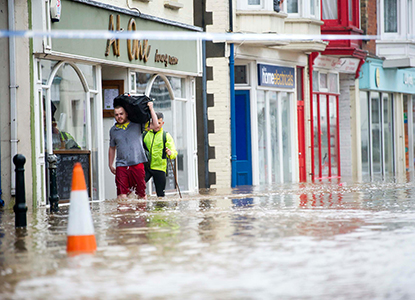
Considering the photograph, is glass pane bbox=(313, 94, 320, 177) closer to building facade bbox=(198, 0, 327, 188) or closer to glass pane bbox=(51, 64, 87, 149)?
building facade bbox=(198, 0, 327, 188)

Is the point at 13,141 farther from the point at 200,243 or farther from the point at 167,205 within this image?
the point at 200,243

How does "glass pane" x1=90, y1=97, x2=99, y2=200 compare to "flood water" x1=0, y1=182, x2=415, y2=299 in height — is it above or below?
above

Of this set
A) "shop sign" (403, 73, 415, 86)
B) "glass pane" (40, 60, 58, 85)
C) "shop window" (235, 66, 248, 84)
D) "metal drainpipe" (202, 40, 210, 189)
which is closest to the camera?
"glass pane" (40, 60, 58, 85)

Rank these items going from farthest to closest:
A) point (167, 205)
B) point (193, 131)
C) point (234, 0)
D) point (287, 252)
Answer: point (234, 0)
point (193, 131)
point (167, 205)
point (287, 252)

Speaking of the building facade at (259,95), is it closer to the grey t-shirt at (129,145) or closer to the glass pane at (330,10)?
the glass pane at (330,10)

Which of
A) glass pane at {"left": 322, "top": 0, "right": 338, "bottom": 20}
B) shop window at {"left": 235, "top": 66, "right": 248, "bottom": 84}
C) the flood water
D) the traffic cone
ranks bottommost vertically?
the flood water

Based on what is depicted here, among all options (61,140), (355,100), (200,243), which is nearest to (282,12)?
(355,100)

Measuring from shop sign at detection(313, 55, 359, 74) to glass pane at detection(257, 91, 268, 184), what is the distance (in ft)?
10.5

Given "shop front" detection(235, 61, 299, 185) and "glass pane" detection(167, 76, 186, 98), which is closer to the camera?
"glass pane" detection(167, 76, 186, 98)

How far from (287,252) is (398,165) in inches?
1016

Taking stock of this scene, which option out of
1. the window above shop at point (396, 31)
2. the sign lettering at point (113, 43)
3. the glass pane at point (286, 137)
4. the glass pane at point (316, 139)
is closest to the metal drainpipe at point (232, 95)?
the glass pane at point (286, 137)

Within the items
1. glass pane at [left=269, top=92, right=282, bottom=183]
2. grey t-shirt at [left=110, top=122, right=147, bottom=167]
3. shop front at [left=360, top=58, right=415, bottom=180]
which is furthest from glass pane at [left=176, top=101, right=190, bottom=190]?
shop front at [left=360, top=58, right=415, bottom=180]

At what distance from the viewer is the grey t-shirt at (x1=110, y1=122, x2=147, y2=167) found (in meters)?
13.7

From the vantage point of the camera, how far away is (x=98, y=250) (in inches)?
288
